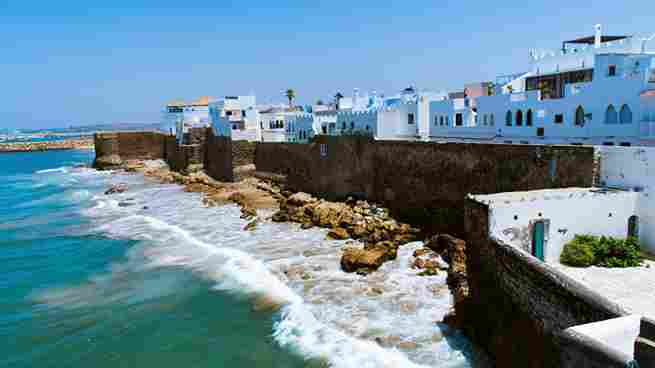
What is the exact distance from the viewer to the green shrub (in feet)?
38.3

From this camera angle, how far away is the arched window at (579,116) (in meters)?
18.2

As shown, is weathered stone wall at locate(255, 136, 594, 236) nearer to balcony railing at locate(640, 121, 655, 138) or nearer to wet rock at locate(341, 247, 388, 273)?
balcony railing at locate(640, 121, 655, 138)

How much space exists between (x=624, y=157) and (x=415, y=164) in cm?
1027

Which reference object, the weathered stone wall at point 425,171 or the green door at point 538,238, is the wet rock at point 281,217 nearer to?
the weathered stone wall at point 425,171

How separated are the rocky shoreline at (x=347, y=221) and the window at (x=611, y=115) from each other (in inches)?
267

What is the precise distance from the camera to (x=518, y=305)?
9195 mm

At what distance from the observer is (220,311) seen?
47.4ft

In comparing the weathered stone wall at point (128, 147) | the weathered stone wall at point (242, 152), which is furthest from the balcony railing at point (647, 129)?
the weathered stone wall at point (128, 147)

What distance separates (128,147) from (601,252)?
53511 millimetres

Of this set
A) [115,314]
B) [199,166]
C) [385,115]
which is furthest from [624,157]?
[199,166]

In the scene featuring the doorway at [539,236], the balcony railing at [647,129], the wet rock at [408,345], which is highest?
the balcony railing at [647,129]

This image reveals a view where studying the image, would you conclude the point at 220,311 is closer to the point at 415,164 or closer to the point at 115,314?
the point at 115,314

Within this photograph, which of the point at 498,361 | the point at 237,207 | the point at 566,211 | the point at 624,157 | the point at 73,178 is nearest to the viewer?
A: the point at 498,361

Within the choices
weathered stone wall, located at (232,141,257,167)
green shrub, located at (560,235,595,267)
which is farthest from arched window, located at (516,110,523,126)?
weathered stone wall, located at (232,141,257,167)
